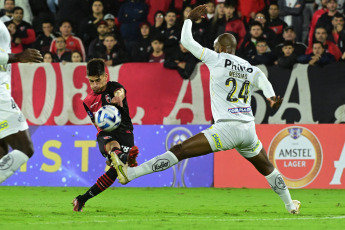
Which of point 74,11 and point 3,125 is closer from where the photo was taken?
point 3,125

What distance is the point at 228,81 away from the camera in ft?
29.8

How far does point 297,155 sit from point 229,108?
5544 millimetres

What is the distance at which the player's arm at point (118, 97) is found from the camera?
27.8 feet

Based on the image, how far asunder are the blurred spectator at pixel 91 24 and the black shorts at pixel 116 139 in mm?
8425

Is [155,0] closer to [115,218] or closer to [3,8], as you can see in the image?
[3,8]

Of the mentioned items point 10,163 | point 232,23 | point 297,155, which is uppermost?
point 10,163

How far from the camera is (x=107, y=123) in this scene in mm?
8883

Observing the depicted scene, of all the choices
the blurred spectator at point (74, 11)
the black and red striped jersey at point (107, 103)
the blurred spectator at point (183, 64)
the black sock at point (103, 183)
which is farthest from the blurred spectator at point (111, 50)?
the black sock at point (103, 183)

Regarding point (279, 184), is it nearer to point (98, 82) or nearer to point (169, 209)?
point (169, 209)

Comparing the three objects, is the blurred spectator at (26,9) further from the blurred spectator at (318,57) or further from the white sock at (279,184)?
the white sock at (279,184)

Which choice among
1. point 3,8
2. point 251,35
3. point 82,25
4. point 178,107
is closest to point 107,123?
point 178,107

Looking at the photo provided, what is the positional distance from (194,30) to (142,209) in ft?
22.6

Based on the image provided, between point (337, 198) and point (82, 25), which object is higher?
point (82, 25)

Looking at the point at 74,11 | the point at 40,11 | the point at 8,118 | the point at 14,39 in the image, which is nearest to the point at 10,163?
the point at 8,118
